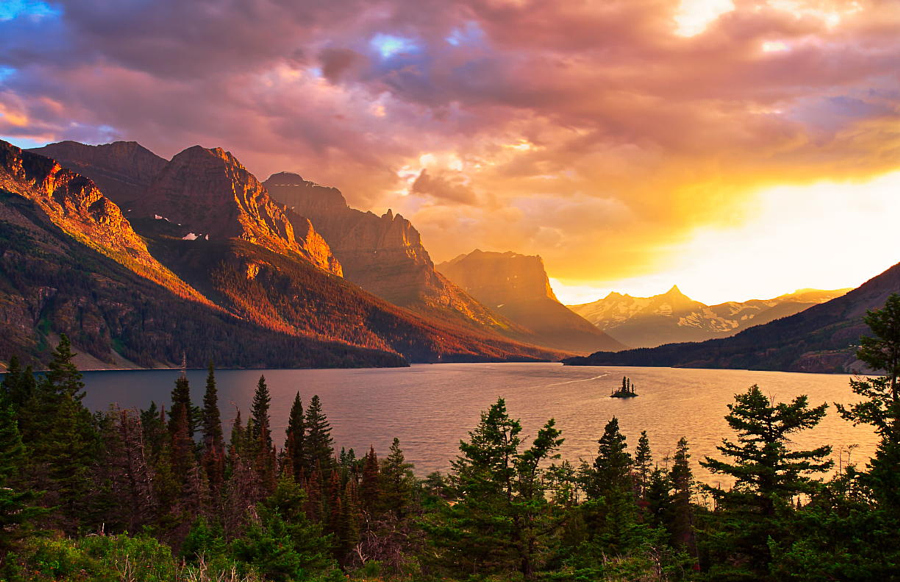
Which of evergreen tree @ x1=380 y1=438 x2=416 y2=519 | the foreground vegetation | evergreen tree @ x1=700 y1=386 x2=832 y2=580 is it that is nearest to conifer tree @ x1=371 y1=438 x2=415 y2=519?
evergreen tree @ x1=380 y1=438 x2=416 y2=519

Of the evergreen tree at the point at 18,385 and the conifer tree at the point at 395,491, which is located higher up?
the evergreen tree at the point at 18,385

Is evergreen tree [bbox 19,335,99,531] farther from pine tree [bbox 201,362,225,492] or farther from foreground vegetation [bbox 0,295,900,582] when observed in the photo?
pine tree [bbox 201,362,225,492]

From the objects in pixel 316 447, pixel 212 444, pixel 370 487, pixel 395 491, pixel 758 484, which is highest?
pixel 758 484

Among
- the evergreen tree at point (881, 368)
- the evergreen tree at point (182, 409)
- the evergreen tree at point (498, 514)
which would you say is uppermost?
the evergreen tree at point (881, 368)

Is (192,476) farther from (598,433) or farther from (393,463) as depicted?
(598,433)

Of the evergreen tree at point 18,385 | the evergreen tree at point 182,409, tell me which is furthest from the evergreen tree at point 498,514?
the evergreen tree at point 182,409

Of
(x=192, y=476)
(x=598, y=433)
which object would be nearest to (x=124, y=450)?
(x=192, y=476)

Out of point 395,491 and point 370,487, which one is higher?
point 395,491

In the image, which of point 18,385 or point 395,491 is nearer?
point 395,491

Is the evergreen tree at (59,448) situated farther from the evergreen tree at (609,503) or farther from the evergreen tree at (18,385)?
the evergreen tree at (609,503)

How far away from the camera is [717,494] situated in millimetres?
26453

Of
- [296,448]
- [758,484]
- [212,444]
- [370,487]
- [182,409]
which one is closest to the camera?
[758,484]

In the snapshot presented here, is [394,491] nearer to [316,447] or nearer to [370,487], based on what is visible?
[370,487]

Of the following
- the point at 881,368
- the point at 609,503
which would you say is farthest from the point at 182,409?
the point at 881,368
